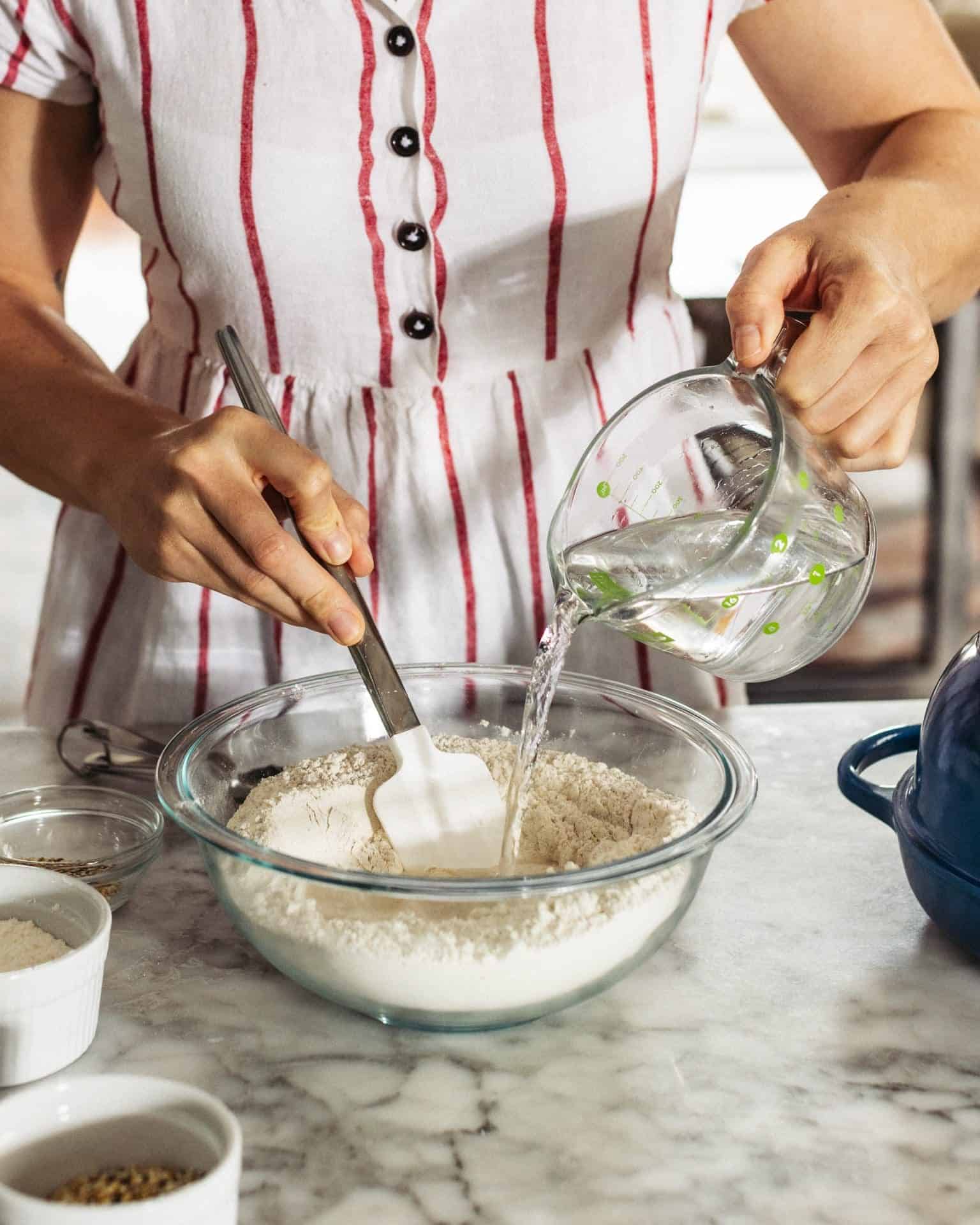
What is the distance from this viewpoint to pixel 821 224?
89 centimetres

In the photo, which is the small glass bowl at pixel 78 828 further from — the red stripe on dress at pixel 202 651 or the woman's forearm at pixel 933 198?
the woman's forearm at pixel 933 198

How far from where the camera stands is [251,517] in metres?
0.79

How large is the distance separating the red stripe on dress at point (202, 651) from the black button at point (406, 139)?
0.41 metres

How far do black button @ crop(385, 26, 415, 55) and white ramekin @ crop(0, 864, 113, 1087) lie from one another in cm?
67

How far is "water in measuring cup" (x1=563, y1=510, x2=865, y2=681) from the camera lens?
745mm

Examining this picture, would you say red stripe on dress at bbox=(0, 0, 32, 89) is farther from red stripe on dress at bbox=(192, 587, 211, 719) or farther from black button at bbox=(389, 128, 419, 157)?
red stripe on dress at bbox=(192, 587, 211, 719)

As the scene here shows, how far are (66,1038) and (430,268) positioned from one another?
0.67 metres

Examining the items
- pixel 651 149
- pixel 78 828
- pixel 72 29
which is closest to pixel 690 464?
pixel 651 149

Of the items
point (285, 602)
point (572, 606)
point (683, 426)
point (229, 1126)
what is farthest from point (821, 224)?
point (229, 1126)

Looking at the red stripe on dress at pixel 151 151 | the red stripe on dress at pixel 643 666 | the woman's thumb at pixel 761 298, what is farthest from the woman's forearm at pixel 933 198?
the red stripe on dress at pixel 151 151

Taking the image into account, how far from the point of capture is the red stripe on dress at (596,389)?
117 centimetres

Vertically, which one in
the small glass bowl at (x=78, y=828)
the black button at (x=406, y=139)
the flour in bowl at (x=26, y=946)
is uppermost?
the black button at (x=406, y=139)

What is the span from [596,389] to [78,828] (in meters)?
0.57

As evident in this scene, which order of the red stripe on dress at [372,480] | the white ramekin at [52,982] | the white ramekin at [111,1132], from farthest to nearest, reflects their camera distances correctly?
the red stripe on dress at [372,480], the white ramekin at [52,982], the white ramekin at [111,1132]
